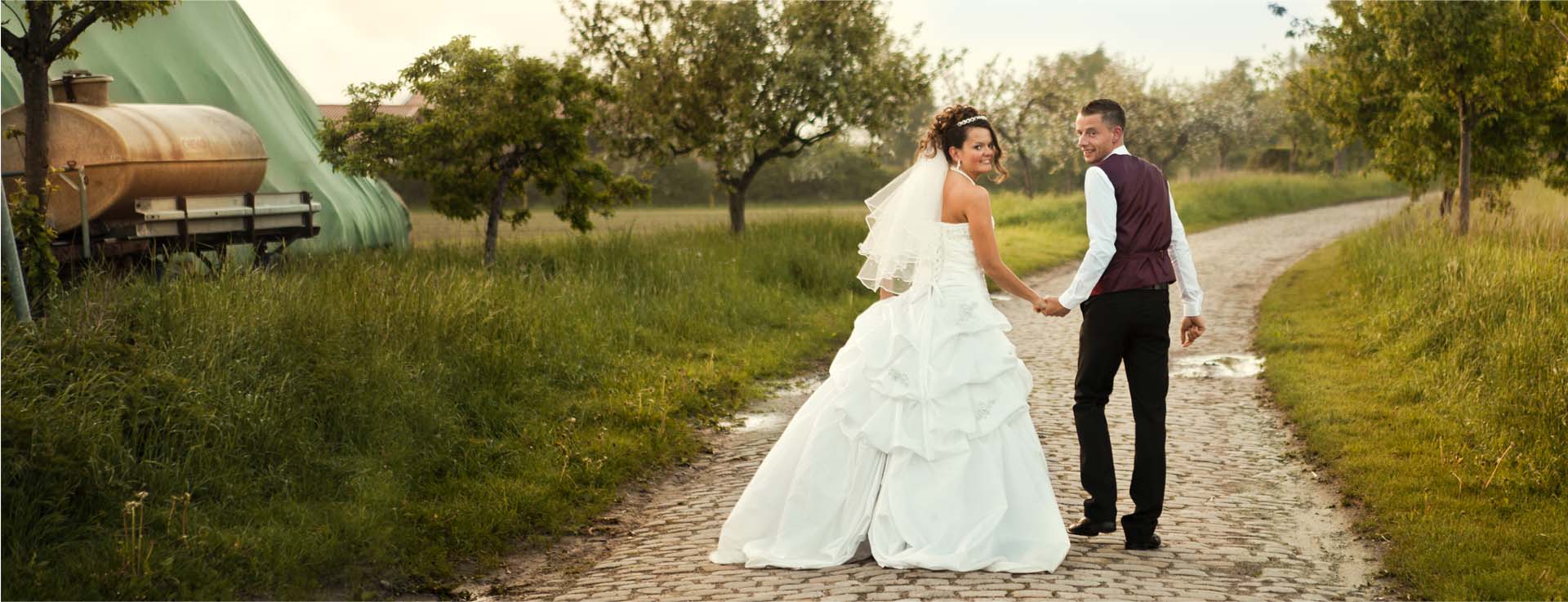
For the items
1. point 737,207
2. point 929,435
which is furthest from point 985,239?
point 737,207

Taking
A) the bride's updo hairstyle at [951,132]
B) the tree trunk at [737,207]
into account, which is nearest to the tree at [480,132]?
the tree trunk at [737,207]

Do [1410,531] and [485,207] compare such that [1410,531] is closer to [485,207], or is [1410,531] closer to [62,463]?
[62,463]

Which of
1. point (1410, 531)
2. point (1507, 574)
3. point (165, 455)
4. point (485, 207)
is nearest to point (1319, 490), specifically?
point (1410, 531)

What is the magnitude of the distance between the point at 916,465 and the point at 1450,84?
14.5 meters

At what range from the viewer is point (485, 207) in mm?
16234

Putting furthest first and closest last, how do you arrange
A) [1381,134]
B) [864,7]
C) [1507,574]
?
[864,7] < [1381,134] < [1507,574]

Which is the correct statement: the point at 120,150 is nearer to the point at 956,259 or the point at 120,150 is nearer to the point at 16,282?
the point at 16,282

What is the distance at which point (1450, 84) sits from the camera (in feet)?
56.9

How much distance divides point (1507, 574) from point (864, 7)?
1641cm

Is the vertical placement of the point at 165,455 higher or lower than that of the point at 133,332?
lower

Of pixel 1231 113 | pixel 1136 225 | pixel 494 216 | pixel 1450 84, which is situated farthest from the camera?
pixel 1231 113

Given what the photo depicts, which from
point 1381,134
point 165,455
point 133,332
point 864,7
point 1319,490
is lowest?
point 1319,490

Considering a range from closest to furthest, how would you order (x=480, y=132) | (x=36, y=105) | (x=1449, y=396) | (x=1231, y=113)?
(x=1449, y=396) < (x=36, y=105) < (x=480, y=132) < (x=1231, y=113)

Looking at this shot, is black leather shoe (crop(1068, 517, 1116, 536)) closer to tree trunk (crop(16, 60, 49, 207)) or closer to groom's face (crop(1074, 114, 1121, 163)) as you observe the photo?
groom's face (crop(1074, 114, 1121, 163))
